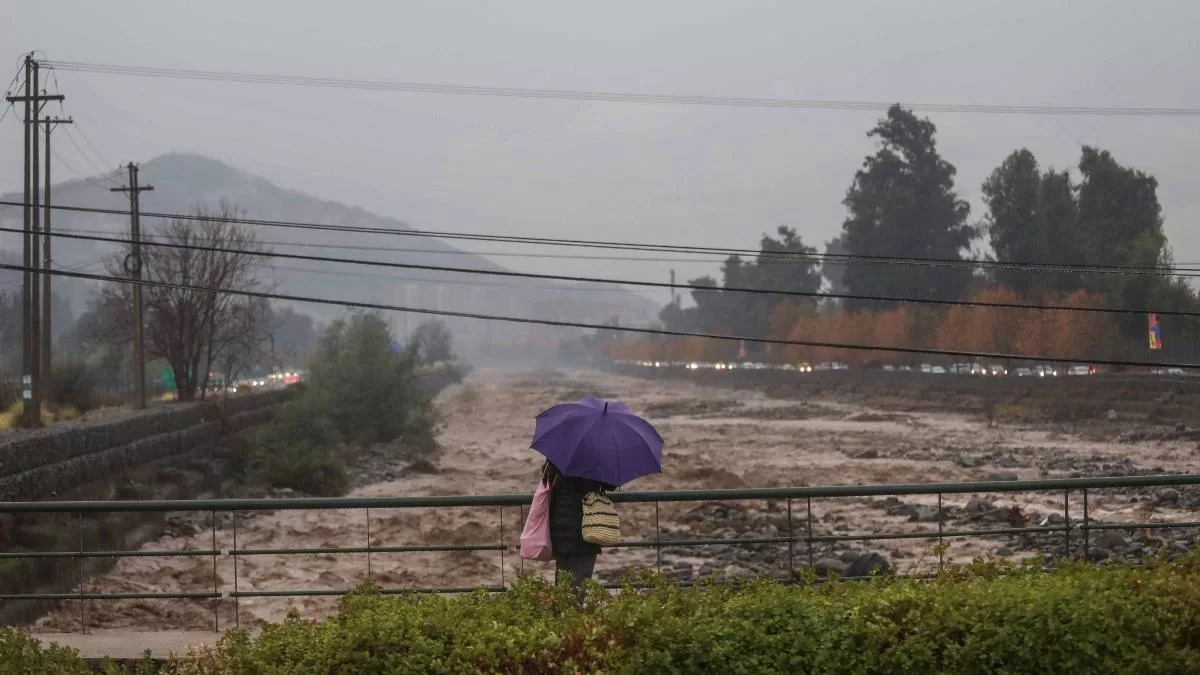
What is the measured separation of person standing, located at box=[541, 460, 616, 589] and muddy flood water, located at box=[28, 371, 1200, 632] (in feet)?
1.42

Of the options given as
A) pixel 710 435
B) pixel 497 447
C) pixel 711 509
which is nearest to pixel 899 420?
pixel 710 435

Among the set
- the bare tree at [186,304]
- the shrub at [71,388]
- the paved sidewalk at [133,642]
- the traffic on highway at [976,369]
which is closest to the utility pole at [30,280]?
the shrub at [71,388]

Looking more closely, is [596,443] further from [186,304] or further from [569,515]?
[186,304]

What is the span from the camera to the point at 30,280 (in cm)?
3603

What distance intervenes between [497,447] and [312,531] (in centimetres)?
3179

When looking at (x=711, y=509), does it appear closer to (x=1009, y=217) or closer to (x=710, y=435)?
(x=710, y=435)

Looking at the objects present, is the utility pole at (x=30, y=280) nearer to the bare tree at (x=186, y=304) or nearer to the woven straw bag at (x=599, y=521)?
the bare tree at (x=186, y=304)

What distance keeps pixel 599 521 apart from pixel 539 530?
17.1 inches

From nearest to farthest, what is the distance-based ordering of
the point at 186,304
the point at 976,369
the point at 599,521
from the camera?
the point at 599,521, the point at 186,304, the point at 976,369

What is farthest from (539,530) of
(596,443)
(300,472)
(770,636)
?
(300,472)

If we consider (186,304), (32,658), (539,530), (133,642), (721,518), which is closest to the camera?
(32,658)

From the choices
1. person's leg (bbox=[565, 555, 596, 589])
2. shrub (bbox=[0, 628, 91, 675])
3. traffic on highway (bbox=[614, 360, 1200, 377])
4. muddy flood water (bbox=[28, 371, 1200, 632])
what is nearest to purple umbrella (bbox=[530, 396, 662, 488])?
person's leg (bbox=[565, 555, 596, 589])

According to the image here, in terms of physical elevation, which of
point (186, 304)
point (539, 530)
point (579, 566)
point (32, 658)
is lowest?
point (32, 658)

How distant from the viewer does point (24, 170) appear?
38.0 m
